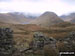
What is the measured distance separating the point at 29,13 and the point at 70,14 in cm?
4036

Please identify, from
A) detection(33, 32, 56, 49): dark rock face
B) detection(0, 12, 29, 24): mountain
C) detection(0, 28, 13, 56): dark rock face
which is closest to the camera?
detection(0, 28, 13, 56): dark rock face

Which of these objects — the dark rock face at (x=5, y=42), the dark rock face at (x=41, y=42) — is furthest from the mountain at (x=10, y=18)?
the dark rock face at (x=5, y=42)

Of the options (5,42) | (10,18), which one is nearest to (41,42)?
(5,42)

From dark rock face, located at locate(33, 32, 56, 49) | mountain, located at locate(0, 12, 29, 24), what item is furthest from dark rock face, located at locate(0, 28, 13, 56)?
mountain, located at locate(0, 12, 29, 24)

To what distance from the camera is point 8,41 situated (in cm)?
1777

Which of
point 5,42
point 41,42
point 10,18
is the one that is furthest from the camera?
point 10,18

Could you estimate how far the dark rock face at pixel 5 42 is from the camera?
17.4 metres

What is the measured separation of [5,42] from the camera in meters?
17.6

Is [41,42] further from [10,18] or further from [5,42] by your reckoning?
[10,18]

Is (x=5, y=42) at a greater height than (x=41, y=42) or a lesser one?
greater

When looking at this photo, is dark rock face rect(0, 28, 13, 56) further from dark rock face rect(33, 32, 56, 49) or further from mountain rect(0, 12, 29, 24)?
mountain rect(0, 12, 29, 24)

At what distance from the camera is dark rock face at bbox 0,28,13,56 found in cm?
1736

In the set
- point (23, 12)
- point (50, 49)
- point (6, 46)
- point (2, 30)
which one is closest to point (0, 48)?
point (6, 46)

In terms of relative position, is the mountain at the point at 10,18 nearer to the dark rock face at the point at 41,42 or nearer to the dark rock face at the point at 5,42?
the dark rock face at the point at 41,42
